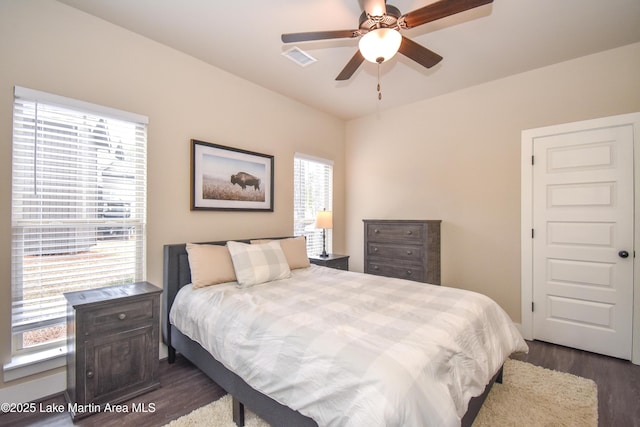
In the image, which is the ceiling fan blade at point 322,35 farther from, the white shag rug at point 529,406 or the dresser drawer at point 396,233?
the white shag rug at point 529,406

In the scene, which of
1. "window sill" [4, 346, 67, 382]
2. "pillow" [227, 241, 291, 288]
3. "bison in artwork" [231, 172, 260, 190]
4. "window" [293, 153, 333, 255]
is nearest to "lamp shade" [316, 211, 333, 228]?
"window" [293, 153, 333, 255]

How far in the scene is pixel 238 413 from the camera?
172 cm

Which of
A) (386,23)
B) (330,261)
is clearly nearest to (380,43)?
(386,23)

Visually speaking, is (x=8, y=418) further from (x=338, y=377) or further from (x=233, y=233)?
(x=338, y=377)

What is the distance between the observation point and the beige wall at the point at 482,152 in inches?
109

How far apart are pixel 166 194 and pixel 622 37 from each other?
4.25 m

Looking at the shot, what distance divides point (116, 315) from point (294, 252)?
1.62m

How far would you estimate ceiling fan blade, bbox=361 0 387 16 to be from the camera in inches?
64.4

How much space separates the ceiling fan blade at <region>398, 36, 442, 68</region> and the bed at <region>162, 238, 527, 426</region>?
5.62 ft

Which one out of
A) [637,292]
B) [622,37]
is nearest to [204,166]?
[622,37]

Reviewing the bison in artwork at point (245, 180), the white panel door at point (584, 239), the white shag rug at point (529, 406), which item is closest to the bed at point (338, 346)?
the white shag rug at point (529, 406)

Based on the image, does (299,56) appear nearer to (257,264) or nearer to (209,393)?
(257,264)

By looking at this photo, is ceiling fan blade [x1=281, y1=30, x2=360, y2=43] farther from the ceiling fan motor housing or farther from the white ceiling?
the white ceiling

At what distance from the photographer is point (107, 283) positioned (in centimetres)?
230
